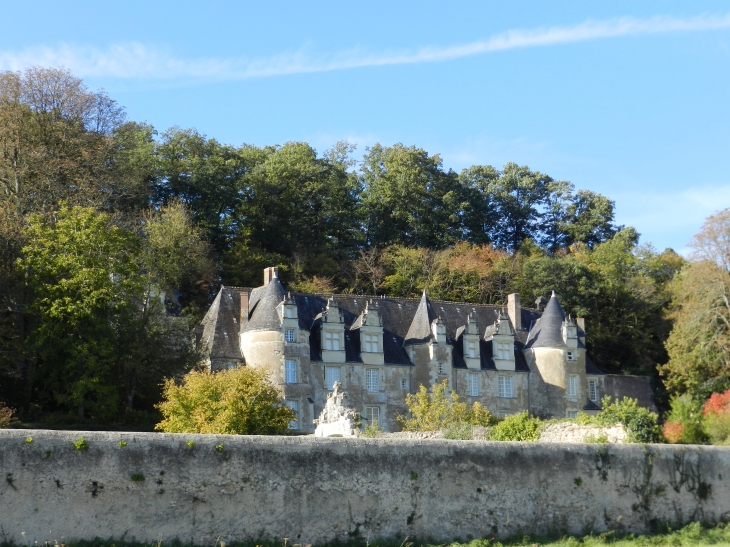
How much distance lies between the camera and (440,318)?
155 feet

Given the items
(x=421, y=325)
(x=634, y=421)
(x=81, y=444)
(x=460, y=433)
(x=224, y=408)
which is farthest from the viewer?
(x=421, y=325)

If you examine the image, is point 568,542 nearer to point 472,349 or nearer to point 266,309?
point 266,309

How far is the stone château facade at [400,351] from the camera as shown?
4303 centimetres

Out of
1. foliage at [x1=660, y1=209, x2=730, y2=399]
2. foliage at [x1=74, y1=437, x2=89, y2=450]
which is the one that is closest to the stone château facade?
foliage at [x1=660, y1=209, x2=730, y2=399]

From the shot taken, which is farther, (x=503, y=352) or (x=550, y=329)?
(x=550, y=329)

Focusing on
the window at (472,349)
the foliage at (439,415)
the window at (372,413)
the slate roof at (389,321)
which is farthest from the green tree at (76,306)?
the window at (472,349)

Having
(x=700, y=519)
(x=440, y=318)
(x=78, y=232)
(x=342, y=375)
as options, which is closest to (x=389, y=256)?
(x=440, y=318)

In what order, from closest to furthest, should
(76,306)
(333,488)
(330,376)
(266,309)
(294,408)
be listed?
(333,488), (76,306), (294,408), (266,309), (330,376)

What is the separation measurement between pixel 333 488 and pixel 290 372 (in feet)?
72.3

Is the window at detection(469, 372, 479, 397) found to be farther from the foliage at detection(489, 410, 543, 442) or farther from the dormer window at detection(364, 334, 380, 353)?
the foliage at detection(489, 410, 543, 442)

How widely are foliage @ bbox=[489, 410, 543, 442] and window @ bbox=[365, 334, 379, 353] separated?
48.0 feet

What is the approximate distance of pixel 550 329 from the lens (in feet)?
159

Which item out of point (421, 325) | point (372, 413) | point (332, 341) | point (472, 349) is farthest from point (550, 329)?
point (332, 341)

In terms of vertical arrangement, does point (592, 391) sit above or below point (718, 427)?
above
